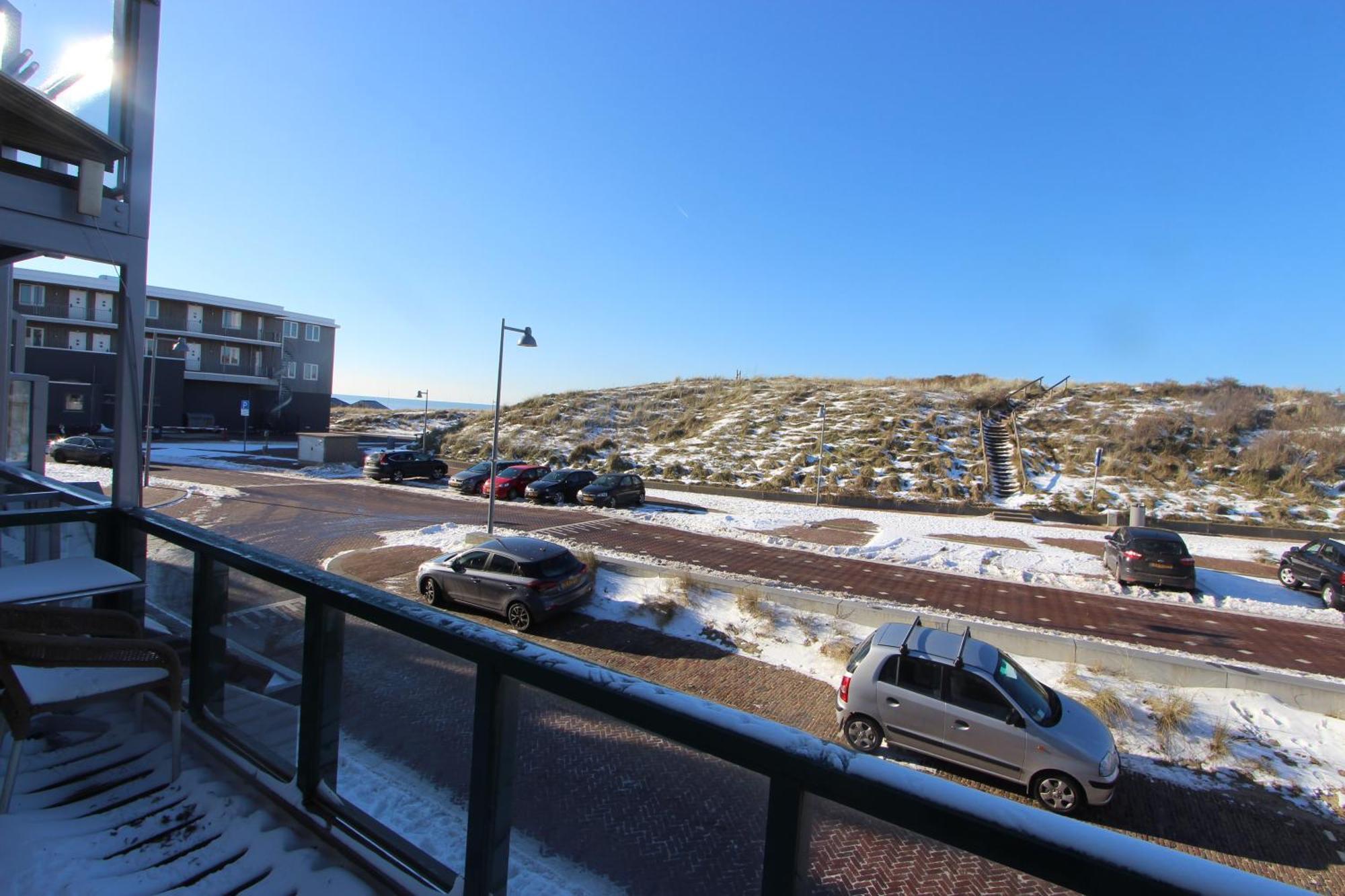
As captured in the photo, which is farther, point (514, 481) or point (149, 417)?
point (514, 481)

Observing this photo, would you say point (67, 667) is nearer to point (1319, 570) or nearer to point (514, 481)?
point (1319, 570)

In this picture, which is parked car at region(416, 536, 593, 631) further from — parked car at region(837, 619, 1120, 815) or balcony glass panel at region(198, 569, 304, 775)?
balcony glass panel at region(198, 569, 304, 775)

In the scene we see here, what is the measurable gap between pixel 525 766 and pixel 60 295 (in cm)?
6364

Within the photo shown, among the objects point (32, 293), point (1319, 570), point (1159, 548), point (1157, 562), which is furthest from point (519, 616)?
point (32, 293)

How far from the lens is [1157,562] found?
1547cm

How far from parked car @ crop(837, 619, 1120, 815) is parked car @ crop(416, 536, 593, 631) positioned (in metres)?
5.51

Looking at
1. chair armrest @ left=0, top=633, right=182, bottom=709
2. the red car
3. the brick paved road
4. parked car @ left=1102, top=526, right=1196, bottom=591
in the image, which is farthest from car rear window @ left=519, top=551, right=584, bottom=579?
the red car

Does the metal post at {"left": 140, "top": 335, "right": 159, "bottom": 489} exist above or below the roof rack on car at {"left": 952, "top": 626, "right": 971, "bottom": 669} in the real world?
above

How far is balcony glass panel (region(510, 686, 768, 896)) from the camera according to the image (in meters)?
1.67

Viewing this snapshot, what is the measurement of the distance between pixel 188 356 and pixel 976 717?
61.3 meters

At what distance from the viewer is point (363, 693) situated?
8.56 feet

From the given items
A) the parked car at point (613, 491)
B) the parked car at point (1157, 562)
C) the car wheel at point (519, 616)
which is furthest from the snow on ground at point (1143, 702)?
the parked car at point (613, 491)

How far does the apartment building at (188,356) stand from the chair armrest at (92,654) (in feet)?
156

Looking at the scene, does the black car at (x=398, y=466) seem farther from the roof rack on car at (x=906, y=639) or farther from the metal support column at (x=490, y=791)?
the metal support column at (x=490, y=791)
